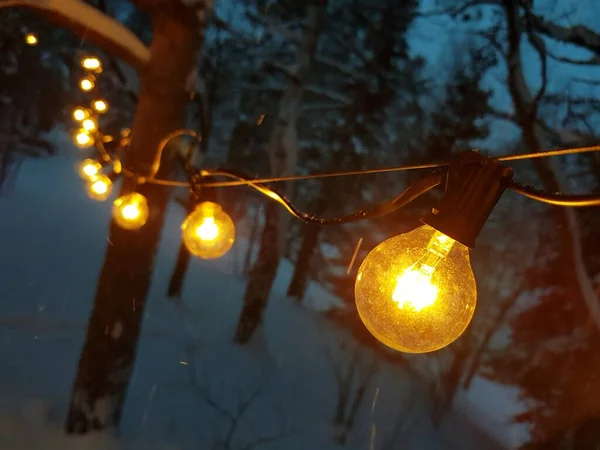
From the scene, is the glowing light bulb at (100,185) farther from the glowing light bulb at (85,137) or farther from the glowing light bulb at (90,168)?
the glowing light bulb at (85,137)

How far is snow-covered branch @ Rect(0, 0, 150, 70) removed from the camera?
490cm

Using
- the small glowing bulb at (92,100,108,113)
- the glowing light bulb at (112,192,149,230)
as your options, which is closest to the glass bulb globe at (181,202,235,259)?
the glowing light bulb at (112,192,149,230)

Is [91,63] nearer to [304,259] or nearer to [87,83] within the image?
[87,83]

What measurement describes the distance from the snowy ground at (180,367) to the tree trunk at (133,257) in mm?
560

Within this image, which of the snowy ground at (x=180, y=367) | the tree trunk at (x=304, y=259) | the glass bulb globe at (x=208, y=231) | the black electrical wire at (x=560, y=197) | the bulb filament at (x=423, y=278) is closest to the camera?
the black electrical wire at (x=560, y=197)

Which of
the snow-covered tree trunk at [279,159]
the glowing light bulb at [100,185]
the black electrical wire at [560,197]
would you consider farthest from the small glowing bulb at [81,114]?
the snow-covered tree trunk at [279,159]

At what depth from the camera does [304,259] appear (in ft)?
58.2

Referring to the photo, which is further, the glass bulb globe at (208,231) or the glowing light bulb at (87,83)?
the glowing light bulb at (87,83)

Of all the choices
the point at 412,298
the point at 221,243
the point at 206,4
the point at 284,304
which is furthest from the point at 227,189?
the point at 412,298

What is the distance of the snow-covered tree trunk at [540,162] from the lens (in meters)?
6.15

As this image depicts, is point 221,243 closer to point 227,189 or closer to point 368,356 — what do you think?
point 368,356

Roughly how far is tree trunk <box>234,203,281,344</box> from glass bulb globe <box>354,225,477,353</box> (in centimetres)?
1025

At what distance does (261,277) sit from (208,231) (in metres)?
9.35

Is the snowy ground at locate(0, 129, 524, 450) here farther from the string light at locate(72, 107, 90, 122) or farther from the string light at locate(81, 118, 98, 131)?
the string light at locate(72, 107, 90, 122)
